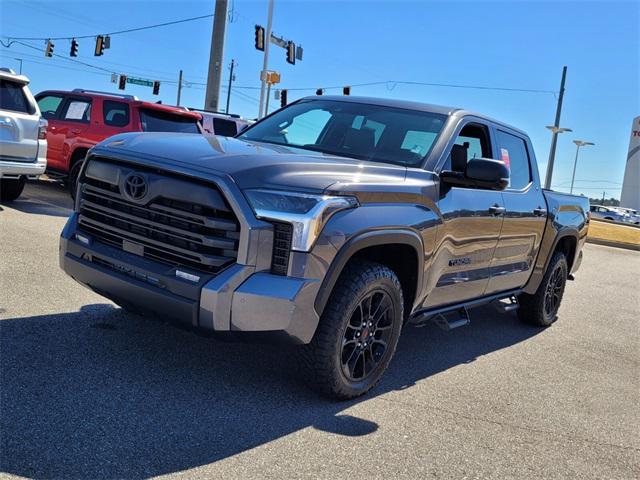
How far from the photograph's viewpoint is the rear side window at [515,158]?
5.66 metres

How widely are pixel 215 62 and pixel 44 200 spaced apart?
10.6 metres

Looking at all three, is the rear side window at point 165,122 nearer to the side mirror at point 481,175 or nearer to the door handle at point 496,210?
the door handle at point 496,210

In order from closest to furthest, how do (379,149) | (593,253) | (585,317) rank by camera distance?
1. (379,149)
2. (585,317)
3. (593,253)

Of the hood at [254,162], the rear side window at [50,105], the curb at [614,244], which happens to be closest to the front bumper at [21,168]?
the rear side window at [50,105]

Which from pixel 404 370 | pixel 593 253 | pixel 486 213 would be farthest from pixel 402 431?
pixel 593 253

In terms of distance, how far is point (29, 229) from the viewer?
7.89m

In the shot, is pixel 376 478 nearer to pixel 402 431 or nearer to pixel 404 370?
pixel 402 431

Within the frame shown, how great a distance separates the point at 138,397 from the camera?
3.50 metres

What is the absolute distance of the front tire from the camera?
3635 millimetres

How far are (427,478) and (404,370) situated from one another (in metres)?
1.64

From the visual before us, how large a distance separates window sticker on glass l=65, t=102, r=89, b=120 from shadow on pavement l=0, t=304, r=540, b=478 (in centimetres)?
758

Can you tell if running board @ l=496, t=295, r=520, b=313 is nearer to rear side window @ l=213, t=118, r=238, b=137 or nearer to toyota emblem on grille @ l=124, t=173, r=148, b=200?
toyota emblem on grille @ l=124, t=173, r=148, b=200

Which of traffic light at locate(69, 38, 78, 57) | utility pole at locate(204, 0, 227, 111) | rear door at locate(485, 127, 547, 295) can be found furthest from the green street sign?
rear door at locate(485, 127, 547, 295)

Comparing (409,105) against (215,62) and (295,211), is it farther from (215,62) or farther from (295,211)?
(215,62)
